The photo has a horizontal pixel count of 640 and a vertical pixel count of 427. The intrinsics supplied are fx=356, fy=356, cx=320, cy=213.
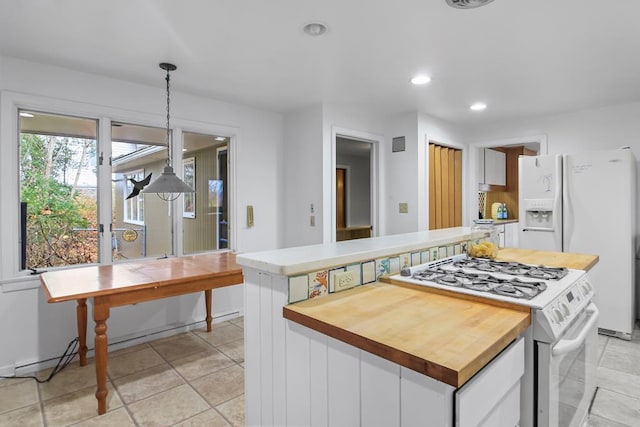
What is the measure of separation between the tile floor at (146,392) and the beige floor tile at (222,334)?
12cm

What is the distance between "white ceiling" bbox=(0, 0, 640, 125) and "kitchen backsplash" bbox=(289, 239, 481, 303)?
135 cm

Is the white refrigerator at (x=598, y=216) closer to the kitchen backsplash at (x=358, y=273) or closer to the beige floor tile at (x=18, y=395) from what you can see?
the kitchen backsplash at (x=358, y=273)

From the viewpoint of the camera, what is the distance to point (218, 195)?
12.8 ft

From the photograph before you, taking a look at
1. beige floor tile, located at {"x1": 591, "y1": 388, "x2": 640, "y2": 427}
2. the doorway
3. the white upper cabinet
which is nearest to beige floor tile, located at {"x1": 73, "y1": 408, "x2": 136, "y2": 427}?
beige floor tile, located at {"x1": 591, "y1": 388, "x2": 640, "y2": 427}

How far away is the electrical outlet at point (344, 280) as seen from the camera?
4.75ft

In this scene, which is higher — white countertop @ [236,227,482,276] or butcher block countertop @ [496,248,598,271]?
white countertop @ [236,227,482,276]

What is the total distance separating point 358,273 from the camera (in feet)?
5.07

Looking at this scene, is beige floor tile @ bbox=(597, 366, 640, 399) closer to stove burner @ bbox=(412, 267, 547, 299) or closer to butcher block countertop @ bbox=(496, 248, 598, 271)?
butcher block countertop @ bbox=(496, 248, 598, 271)

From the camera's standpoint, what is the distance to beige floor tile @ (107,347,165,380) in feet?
8.82

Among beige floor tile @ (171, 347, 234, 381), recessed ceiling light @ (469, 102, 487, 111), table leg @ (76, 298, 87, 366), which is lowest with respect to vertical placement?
beige floor tile @ (171, 347, 234, 381)

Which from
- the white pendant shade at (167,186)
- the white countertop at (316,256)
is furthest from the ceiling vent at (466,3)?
the white pendant shade at (167,186)

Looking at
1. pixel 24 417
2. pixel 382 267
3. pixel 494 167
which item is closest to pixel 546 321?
pixel 382 267

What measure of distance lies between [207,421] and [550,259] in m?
2.34

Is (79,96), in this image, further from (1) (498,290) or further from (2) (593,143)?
(2) (593,143)
